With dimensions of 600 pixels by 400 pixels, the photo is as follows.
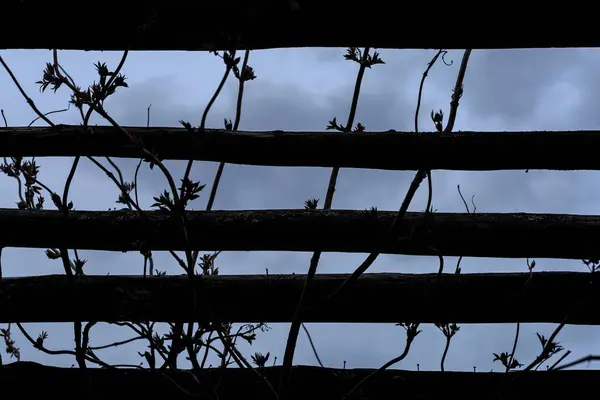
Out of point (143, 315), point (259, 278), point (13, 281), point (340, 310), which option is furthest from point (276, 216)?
point (13, 281)

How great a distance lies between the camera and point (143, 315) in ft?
7.68

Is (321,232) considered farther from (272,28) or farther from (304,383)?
(272,28)

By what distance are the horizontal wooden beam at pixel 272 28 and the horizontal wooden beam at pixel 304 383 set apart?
1.18 metres

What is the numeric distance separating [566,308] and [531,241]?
11.2 inches

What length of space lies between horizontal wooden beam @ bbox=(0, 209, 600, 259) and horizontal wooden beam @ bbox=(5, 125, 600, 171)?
0.19 meters

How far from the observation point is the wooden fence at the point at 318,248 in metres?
2.35

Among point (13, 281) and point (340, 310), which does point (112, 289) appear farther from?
point (340, 310)

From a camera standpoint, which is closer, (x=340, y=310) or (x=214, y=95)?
(x=214, y=95)

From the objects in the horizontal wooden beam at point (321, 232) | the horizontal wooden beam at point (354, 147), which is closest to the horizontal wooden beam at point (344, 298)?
the horizontal wooden beam at point (321, 232)

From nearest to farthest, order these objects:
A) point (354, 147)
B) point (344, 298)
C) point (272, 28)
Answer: point (272, 28), point (354, 147), point (344, 298)

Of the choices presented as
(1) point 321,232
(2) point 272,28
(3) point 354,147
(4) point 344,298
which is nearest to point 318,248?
(1) point 321,232

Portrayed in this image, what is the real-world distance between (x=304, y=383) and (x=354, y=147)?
879 millimetres

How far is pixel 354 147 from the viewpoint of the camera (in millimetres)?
2371

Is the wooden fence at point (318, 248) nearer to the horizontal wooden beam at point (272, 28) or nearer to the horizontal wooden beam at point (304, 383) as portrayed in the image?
the horizontal wooden beam at point (304, 383)
